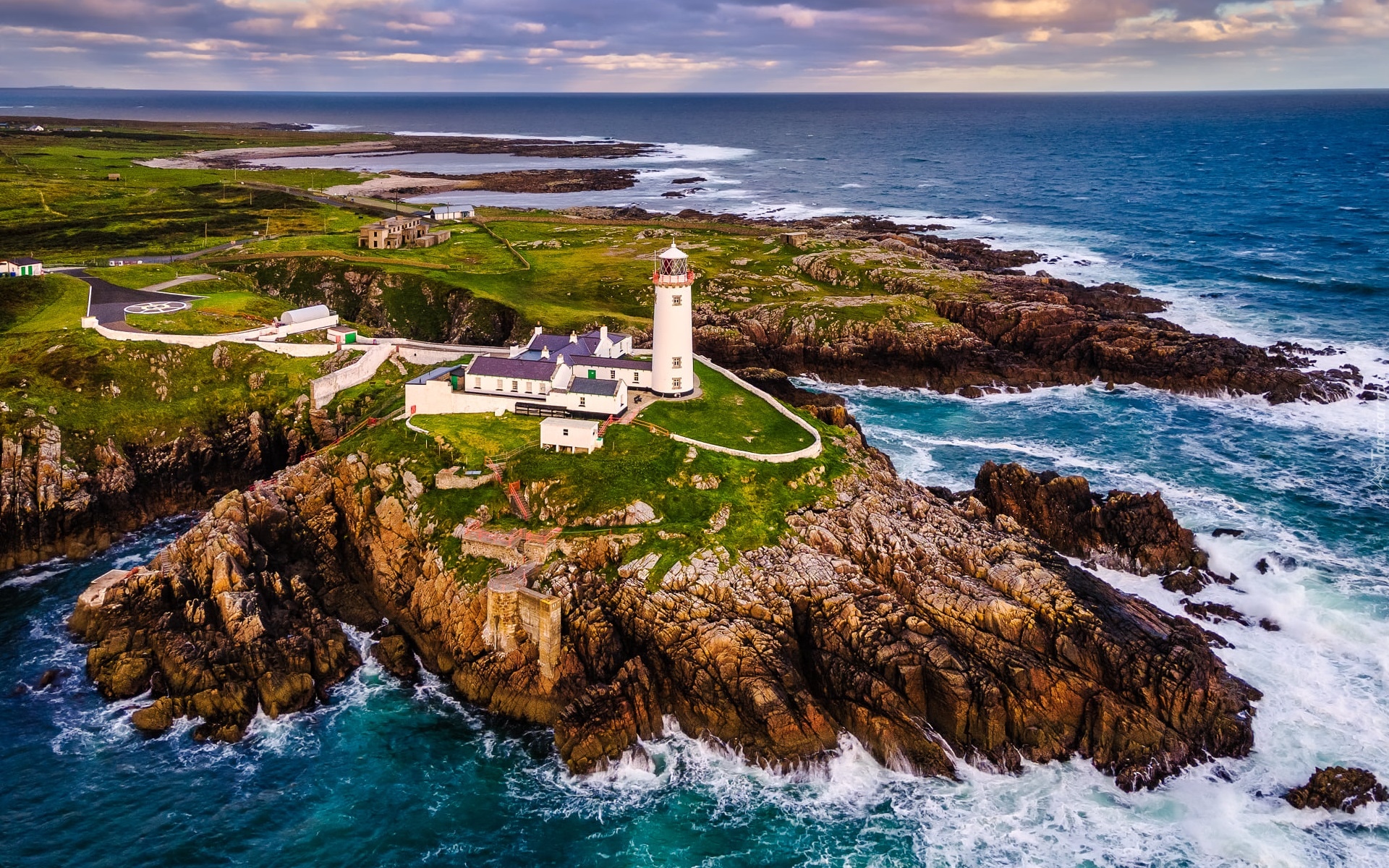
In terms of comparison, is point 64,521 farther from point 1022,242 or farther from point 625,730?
point 1022,242

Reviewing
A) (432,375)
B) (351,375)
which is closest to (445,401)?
(432,375)

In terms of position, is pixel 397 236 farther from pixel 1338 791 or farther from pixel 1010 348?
pixel 1338 791

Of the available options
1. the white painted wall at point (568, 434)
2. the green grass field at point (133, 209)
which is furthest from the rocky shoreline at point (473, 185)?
the white painted wall at point (568, 434)

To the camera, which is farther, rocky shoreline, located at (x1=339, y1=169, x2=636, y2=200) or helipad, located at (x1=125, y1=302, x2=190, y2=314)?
rocky shoreline, located at (x1=339, y1=169, x2=636, y2=200)

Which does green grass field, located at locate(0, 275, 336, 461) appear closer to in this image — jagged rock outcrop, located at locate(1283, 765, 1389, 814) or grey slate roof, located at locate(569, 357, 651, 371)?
grey slate roof, located at locate(569, 357, 651, 371)

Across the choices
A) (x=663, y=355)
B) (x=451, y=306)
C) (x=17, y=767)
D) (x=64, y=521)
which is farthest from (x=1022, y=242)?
(x=17, y=767)

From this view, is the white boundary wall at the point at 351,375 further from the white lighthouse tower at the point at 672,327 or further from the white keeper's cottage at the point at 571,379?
the white lighthouse tower at the point at 672,327

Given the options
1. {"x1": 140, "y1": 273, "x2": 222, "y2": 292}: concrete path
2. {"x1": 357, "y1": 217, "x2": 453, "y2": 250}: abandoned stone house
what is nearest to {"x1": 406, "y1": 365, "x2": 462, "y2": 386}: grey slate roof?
{"x1": 140, "y1": 273, "x2": 222, "y2": 292}: concrete path
